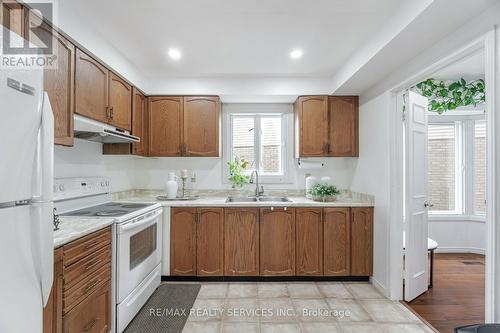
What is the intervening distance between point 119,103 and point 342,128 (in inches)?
99.8

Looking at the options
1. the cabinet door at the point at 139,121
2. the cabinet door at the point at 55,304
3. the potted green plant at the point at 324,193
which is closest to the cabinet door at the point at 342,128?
the potted green plant at the point at 324,193

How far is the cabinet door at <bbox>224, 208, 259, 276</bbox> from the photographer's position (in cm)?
301

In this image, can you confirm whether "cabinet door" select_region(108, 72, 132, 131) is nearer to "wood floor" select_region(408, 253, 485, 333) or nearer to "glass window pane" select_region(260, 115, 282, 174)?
"glass window pane" select_region(260, 115, 282, 174)

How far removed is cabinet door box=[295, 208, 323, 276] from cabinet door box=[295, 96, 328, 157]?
77cm

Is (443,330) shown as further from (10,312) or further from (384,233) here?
(10,312)

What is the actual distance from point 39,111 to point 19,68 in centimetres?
18

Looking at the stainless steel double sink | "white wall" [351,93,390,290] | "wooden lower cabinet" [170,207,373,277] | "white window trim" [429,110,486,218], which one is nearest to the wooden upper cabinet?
"white wall" [351,93,390,290]

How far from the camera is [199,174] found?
12.0 feet

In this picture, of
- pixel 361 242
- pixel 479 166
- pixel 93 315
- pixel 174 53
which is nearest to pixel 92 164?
pixel 174 53

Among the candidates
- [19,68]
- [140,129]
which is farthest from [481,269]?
[19,68]

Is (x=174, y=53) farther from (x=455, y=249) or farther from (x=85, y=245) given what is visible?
(x=455, y=249)

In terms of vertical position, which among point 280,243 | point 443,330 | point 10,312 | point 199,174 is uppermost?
point 199,174

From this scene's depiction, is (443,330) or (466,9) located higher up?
(466,9)

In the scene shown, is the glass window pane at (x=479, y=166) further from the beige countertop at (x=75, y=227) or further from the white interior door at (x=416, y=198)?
the beige countertop at (x=75, y=227)
